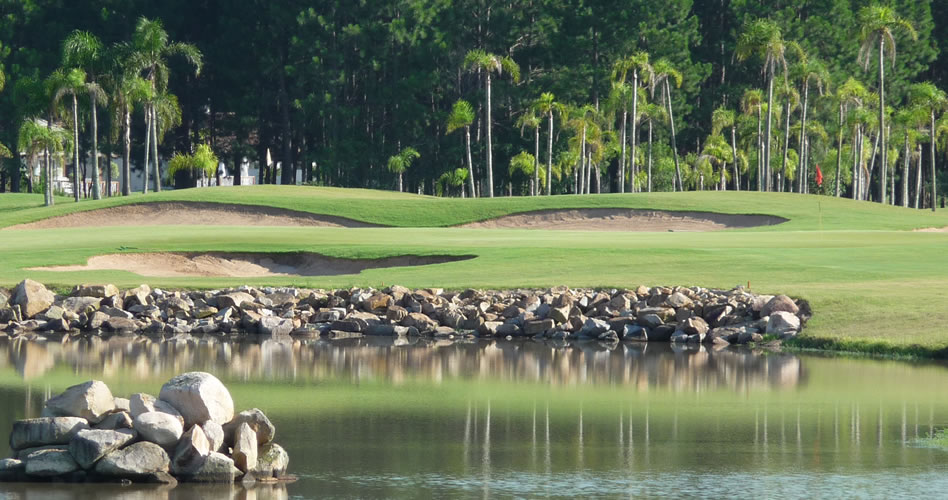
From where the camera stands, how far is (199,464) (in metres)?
16.0

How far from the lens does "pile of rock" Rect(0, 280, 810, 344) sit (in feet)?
113

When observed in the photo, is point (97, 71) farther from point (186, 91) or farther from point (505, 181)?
point (505, 181)

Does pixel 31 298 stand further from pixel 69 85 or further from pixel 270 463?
pixel 69 85

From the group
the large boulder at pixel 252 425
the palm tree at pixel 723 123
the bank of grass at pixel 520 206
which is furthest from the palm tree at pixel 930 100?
the large boulder at pixel 252 425

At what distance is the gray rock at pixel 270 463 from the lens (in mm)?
16188

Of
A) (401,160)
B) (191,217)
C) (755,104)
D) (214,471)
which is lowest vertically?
(214,471)

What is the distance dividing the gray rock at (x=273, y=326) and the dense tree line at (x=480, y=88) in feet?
172

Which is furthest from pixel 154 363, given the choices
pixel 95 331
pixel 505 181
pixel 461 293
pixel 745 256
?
pixel 505 181

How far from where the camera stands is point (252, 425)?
1650 centimetres

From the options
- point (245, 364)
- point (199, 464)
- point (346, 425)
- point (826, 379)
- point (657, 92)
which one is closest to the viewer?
point (199, 464)

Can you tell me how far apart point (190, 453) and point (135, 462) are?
618mm

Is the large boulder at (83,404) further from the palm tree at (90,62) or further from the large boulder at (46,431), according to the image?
the palm tree at (90,62)

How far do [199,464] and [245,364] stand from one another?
1228cm

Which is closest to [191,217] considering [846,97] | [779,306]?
[779,306]
